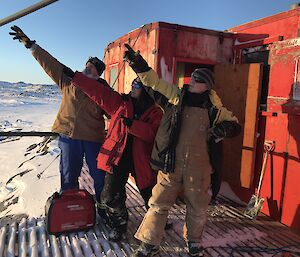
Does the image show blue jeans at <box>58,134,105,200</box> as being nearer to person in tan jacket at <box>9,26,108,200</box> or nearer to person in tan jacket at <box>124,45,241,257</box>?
person in tan jacket at <box>9,26,108,200</box>

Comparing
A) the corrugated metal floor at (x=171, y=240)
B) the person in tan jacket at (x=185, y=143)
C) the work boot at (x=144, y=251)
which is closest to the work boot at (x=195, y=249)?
the person in tan jacket at (x=185, y=143)

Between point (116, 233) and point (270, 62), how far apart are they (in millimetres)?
3003

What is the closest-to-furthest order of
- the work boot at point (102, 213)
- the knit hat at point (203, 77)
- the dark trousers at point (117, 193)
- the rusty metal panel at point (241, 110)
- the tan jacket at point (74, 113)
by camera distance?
1. the knit hat at point (203, 77)
2. the dark trousers at point (117, 193)
3. the tan jacket at point (74, 113)
4. the work boot at point (102, 213)
5. the rusty metal panel at point (241, 110)

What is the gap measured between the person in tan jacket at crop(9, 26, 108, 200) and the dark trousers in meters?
0.32

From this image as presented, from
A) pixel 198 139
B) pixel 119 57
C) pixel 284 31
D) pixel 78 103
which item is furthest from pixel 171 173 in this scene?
pixel 119 57

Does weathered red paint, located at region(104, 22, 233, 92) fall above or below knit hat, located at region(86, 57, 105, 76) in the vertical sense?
above

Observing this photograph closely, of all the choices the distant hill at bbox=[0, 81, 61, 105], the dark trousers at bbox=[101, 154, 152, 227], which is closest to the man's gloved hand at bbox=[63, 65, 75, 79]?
the dark trousers at bbox=[101, 154, 152, 227]

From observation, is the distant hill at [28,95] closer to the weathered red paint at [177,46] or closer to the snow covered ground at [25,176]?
the snow covered ground at [25,176]

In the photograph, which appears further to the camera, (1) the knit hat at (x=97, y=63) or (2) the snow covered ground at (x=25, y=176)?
(2) the snow covered ground at (x=25, y=176)

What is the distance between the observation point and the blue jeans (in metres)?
3.49

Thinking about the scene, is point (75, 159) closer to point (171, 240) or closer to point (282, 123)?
point (171, 240)

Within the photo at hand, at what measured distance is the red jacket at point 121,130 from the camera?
315 cm

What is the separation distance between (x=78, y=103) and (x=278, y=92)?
2555mm

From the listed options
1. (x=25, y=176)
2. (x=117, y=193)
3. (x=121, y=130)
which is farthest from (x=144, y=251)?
(x=25, y=176)
